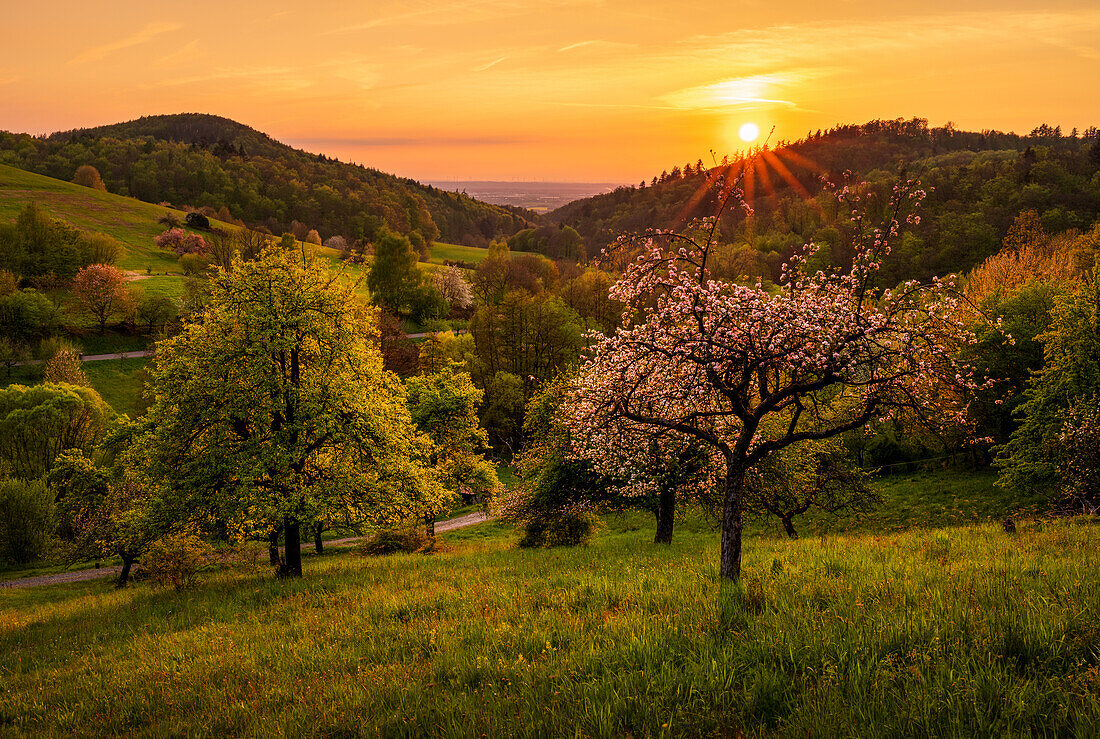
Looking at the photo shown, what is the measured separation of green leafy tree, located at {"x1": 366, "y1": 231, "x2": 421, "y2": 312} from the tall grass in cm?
9106

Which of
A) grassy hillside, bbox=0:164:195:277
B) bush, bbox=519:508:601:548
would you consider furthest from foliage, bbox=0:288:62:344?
bush, bbox=519:508:601:548

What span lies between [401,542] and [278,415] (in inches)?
499

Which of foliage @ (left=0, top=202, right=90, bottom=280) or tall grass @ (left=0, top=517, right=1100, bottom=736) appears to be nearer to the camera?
tall grass @ (left=0, top=517, right=1100, bottom=736)

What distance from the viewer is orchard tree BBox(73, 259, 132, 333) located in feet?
268

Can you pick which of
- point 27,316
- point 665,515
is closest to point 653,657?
point 665,515

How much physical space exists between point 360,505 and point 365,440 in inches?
100

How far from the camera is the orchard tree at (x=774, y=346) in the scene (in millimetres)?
10453

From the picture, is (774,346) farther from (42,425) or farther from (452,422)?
(42,425)

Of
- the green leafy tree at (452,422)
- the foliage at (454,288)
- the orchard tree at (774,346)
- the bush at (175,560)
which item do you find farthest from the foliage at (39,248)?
the orchard tree at (774,346)

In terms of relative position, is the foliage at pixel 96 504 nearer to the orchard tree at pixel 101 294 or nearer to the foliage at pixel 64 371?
the foliage at pixel 64 371

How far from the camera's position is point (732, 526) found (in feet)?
35.4

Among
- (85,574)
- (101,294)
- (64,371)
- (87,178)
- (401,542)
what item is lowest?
(85,574)

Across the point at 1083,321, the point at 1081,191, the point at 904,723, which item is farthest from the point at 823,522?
the point at 1081,191

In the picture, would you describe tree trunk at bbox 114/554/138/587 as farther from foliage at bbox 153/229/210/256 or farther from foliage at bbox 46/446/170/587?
foliage at bbox 153/229/210/256
